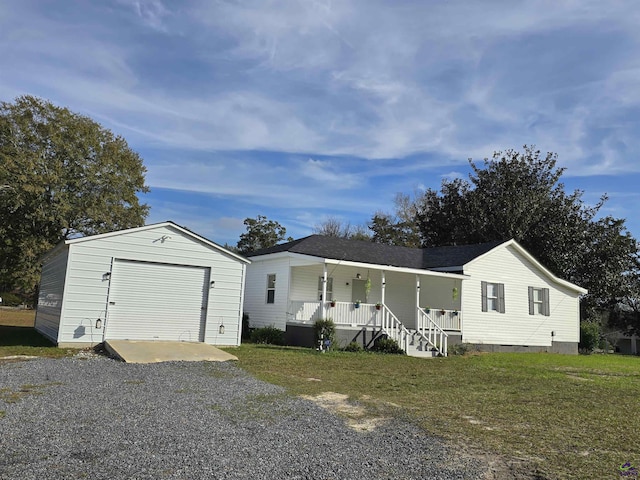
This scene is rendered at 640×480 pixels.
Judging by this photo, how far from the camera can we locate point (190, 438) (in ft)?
15.6

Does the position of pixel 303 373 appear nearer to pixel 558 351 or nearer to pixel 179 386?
pixel 179 386

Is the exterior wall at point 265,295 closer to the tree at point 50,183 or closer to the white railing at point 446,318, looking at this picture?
the white railing at point 446,318

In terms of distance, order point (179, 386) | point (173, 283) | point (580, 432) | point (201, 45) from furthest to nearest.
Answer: point (173, 283), point (201, 45), point (179, 386), point (580, 432)

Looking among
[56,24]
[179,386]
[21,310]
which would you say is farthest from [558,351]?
[21,310]

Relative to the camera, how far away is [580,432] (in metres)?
5.68

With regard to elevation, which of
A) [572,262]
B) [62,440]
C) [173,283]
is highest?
[572,262]

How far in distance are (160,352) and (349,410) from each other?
6.10 m

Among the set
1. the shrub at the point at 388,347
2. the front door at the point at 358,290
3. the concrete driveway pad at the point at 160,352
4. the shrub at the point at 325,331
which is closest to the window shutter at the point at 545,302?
the front door at the point at 358,290

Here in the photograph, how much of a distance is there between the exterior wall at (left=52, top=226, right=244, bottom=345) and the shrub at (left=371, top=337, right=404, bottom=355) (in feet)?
15.0

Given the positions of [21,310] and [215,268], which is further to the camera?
[21,310]

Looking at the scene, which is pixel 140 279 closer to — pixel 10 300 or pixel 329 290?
pixel 329 290

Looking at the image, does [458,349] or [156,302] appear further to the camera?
[458,349]

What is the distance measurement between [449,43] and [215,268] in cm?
874

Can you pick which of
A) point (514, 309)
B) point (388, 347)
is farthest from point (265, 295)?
point (514, 309)
